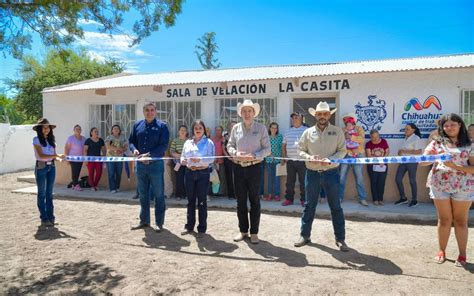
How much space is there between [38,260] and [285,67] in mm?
7640

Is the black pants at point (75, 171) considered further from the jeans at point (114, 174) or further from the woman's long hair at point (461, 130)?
the woman's long hair at point (461, 130)

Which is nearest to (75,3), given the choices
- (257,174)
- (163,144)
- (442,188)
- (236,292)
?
(163,144)

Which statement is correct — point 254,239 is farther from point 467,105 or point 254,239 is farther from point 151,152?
point 467,105

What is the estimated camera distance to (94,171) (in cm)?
989

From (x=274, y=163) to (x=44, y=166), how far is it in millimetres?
4370

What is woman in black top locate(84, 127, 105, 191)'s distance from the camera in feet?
31.5

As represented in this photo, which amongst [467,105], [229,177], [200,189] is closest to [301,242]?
[200,189]

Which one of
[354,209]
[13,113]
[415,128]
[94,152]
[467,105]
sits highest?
[13,113]

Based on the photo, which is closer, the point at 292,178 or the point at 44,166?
the point at 44,166

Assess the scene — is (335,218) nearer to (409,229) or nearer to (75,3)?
(409,229)

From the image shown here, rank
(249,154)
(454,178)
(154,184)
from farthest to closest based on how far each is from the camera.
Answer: (154,184)
(249,154)
(454,178)

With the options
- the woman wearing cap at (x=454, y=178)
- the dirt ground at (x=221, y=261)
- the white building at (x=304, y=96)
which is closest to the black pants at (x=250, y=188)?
the dirt ground at (x=221, y=261)

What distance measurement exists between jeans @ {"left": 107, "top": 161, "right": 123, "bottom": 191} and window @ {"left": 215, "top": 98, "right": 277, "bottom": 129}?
276 centimetres

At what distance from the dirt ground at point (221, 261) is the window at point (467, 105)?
2744mm
